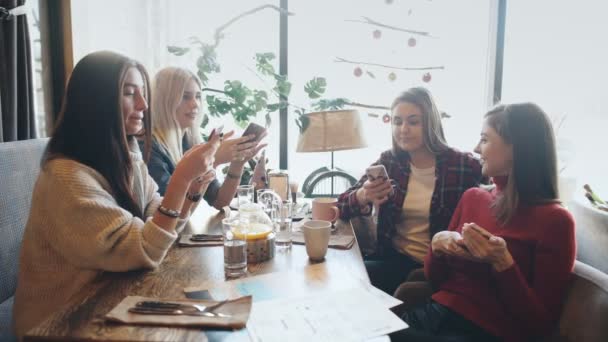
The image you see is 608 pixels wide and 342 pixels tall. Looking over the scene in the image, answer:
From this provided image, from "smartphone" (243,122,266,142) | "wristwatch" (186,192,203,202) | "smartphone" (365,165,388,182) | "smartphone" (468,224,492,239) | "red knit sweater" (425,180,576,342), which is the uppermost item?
"smartphone" (243,122,266,142)

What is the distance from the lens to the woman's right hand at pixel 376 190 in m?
1.58

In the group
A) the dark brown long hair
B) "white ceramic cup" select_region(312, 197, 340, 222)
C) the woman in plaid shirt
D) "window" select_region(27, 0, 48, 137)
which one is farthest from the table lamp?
"window" select_region(27, 0, 48, 137)

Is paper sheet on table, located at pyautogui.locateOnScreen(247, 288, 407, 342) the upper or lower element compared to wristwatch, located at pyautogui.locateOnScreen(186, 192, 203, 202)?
lower

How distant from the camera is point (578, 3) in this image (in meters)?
3.00

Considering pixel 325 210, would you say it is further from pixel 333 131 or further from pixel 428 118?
pixel 333 131

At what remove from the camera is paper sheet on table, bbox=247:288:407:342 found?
2.50ft

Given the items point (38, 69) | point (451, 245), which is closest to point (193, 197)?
point (451, 245)

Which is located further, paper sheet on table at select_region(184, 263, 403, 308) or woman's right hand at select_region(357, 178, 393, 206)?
woman's right hand at select_region(357, 178, 393, 206)

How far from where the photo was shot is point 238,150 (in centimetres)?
177

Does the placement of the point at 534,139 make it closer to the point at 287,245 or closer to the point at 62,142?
the point at 287,245

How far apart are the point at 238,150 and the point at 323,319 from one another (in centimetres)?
106

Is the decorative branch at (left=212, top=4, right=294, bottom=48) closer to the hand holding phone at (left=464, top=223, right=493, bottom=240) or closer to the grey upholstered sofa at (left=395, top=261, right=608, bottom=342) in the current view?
the hand holding phone at (left=464, top=223, right=493, bottom=240)

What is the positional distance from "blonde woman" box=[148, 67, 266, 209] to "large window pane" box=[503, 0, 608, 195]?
7.47 feet

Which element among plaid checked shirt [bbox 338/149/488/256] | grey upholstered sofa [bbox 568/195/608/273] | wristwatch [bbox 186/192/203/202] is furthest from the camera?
plaid checked shirt [bbox 338/149/488/256]
